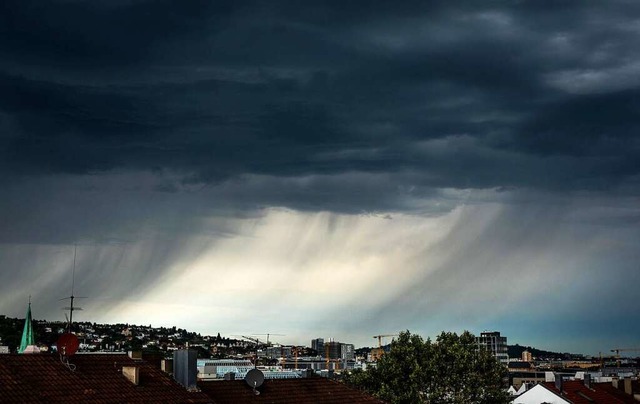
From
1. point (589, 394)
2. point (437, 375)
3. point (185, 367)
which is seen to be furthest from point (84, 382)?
point (589, 394)

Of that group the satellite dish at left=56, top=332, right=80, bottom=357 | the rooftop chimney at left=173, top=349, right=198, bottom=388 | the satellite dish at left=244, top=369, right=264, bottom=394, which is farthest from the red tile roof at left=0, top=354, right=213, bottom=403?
the satellite dish at left=244, top=369, right=264, bottom=394

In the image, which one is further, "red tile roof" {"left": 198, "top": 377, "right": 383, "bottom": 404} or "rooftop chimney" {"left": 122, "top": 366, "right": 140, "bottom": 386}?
"red tile roof" {"left": 198, "top": 377, "right": 383, "bottom": 404}

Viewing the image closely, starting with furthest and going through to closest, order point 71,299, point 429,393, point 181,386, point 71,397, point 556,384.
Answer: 1. point 556,384
2. point 429,393
3. point 71,299
4. point 181,386
5. point 71,397

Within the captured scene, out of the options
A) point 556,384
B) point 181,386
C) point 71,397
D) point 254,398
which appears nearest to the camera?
point 71,397

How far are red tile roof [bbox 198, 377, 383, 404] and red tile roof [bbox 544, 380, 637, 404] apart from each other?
37873 millimetres

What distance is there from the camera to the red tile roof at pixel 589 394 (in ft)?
289

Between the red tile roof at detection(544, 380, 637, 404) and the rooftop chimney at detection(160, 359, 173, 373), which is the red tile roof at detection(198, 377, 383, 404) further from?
the red tile roof at detection(544, 380, 637, 404)

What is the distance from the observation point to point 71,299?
56.9m

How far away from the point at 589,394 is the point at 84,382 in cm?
6404

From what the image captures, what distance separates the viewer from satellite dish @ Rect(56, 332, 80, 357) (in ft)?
146

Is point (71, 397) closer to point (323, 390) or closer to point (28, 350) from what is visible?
point (28, 350)

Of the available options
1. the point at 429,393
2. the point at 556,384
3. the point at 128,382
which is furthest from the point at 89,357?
the point at 556,384

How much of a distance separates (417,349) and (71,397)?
150 ft

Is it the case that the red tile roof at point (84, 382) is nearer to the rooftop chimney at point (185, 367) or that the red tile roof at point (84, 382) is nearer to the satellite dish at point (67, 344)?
the satellite dish at point (67, 344)
